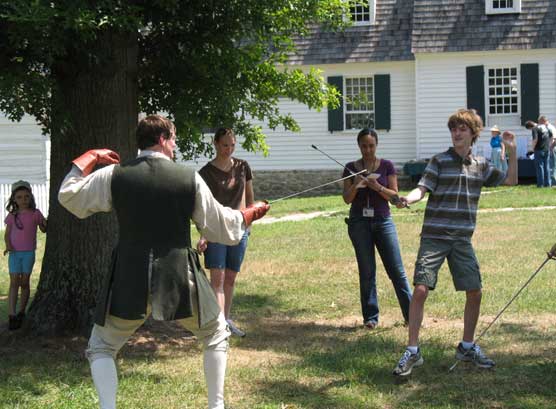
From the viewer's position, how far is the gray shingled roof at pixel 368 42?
24.2 metres

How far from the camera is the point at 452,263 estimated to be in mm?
6320

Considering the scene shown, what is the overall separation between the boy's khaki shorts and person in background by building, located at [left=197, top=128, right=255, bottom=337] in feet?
5.62

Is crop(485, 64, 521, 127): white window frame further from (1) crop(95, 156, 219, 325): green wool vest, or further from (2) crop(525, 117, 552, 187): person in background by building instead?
(1) crop(95, 156, 219, 325): green wool vest

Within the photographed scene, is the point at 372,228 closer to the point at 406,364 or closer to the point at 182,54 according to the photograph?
the point at 406,364

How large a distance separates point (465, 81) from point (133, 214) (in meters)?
20.3

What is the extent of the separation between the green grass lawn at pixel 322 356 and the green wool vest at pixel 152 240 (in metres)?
0.98

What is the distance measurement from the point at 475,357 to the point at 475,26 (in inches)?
739

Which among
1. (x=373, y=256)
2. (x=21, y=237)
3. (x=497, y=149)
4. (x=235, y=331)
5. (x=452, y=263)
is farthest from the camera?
(x=497, y=149)

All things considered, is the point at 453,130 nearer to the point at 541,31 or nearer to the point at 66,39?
the point at 66,39

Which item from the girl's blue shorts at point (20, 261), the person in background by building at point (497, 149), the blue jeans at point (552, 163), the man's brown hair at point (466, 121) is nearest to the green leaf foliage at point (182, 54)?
the girl's blue shorts at point (20, 261)

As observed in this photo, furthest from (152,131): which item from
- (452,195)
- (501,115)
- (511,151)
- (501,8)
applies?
(501,8)

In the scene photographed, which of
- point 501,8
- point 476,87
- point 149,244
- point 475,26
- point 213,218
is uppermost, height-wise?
point 501,8

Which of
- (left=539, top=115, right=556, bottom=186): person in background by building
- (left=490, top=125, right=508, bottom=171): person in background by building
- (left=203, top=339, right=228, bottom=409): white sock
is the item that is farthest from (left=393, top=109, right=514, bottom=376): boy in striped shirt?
(left=490, top=125, right=508, bottom=171): person in background by building

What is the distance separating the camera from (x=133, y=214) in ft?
16.1
